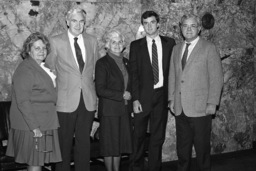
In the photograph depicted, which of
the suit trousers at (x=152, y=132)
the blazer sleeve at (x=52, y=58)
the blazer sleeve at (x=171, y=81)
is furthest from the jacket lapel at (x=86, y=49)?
the blazer sleeve at (x=171, y=81)

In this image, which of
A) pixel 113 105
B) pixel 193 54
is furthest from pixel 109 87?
pixel 193 54

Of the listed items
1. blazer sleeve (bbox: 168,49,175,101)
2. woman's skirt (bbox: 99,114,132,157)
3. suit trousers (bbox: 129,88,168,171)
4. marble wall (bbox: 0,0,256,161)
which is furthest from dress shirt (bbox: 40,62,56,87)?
blazer sleeve (bbox: 168,49,175,101)

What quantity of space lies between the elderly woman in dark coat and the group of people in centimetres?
1

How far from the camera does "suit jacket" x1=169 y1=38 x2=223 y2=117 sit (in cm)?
434

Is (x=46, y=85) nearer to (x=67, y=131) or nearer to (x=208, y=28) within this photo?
(x=67, y=131)

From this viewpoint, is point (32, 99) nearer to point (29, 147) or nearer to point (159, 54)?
point (29, 147)

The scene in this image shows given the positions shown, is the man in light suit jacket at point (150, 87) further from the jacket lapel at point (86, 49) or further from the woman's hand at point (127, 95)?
the jacket lapel at point (86, 49)

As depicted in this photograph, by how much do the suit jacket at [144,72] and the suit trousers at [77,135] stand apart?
2.04 ft

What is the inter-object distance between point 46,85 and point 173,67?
5.03ft

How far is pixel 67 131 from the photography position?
4203 mm

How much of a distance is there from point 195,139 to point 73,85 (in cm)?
148

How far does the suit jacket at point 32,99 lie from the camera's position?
3643 mm

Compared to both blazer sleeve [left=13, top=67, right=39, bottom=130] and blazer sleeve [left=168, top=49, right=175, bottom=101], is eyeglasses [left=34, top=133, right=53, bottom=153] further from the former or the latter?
blazer sleeve [left=168, top=49, right=175, bottom=101]

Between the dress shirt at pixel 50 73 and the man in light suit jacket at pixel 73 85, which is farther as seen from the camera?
the man in light suit jacket at pixel 73 85
